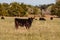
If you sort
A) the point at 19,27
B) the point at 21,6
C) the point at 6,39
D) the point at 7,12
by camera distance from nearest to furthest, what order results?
the point at 6,39, the point at 19,27, the point at 7,12, the point at 21,6

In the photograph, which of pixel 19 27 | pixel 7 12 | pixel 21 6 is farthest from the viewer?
pixel 21 6

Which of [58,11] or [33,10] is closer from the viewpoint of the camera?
[58,11]

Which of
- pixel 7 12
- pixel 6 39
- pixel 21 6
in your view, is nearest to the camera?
pixel 6 39

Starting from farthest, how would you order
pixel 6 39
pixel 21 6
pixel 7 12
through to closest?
pixel 21 6, pixel 7 12, pixel 6 39

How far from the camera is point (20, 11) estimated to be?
82562 millimetres

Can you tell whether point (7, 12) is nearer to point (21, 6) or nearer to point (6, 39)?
point (21, 6)

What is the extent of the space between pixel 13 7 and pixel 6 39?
71.2 meters

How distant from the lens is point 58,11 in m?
84.1

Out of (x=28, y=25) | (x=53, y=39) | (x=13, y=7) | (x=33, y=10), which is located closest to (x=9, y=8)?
(x=13, y=7)

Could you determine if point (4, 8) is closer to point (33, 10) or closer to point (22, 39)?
point (33, 10)

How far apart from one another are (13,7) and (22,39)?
234ft

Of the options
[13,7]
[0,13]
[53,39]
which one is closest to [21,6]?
[13,7]

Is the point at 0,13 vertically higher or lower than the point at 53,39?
lower

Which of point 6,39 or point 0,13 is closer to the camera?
point 6,39
